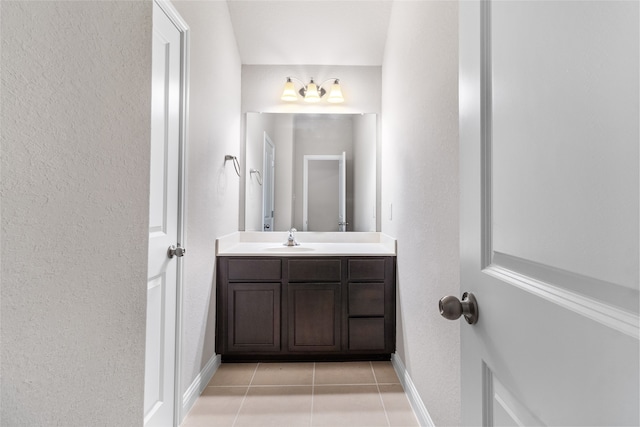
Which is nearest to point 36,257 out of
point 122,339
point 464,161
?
point 122,339

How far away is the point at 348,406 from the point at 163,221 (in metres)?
1.40

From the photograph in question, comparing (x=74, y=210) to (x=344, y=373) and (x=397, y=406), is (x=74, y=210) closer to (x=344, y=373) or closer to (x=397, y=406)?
(x=397, y=406)

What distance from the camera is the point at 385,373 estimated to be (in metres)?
2.18

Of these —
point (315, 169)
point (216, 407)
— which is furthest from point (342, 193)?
point (216, 407)

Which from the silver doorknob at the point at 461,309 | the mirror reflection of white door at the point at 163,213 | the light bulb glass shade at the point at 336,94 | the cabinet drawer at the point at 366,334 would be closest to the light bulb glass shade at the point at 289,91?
the light bulb glass shade at the point at 336,94

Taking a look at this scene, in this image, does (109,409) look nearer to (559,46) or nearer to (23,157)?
(23,157)

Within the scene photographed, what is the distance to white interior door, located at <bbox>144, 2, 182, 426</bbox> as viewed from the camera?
135cm

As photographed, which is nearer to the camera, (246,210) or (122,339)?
(122,339)

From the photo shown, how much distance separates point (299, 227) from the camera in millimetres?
2896

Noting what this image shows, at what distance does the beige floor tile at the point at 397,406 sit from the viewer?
5.51 ft

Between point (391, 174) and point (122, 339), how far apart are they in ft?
6.45

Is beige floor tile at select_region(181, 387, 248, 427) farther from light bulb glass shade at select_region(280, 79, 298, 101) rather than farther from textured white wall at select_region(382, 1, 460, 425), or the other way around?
light bulb glass shade at select_region(280, 79, 298, 101)

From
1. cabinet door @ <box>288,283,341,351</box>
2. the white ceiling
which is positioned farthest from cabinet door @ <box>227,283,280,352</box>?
the white ceiling

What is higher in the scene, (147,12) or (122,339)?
(147,12)
